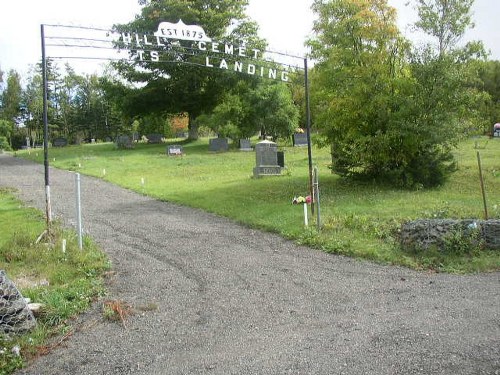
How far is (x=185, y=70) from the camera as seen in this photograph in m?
40.5

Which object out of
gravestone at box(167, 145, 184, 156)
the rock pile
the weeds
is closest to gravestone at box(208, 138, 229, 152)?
gravestone at box(167, 145, 184, 156)

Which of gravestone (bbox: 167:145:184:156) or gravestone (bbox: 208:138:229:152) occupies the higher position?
gravestone (bbox: 208:138:229:152)

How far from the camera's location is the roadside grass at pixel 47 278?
5590 millimetres

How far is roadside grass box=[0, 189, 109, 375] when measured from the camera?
5590 millimetres

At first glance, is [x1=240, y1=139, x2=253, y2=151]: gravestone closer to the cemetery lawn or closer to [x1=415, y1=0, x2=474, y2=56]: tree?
the cemetery lawn

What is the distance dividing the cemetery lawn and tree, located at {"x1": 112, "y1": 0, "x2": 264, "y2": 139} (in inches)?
525

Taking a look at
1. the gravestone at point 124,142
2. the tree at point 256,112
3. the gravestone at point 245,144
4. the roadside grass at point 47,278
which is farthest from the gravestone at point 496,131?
the roadside grass at point 47,278

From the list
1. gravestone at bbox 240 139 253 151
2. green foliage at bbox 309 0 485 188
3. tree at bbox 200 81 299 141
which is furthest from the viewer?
tree at bbox 200 81 299 141

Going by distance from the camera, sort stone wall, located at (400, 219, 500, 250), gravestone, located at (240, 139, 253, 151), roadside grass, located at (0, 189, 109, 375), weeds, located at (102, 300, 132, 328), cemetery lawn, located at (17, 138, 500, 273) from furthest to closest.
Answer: gravestone, located at (240, 139, 253, 151) → cemetery lawn, located at (17, 138, 500, 273) → stone wall, located at (400, 219, 500, 250) → weeds, located at (102, 300, 132, 328) → roadside grass, located at (0, 189, 109, 375)

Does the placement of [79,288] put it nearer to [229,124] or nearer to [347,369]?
[347,369]

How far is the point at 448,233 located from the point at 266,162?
1347cm

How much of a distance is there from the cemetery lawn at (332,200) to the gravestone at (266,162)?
577mm

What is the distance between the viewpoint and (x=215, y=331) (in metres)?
5.80

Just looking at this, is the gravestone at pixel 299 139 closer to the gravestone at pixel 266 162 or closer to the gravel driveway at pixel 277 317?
the gravestone at pixel 266 162
